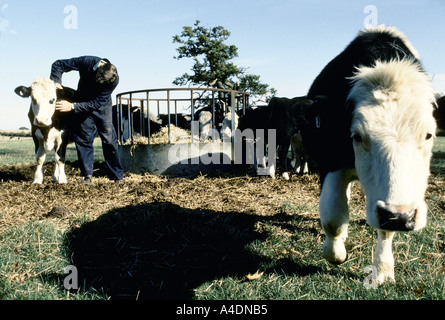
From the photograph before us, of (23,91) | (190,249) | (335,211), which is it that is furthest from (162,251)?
(23,91)

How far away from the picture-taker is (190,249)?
301cm

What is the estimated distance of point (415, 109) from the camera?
189 centimetres

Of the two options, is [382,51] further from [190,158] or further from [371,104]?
[190,158]

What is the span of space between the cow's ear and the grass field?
166 cm

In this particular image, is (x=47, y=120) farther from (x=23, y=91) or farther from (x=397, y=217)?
(x=397, y=217)

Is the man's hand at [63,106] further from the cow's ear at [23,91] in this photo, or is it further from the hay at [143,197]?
the hay at [143,197]

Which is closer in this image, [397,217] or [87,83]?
[397,217]

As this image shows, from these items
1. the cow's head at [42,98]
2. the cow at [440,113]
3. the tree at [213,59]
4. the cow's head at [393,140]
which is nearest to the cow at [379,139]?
the cow's head at [393,140]

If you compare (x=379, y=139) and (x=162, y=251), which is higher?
(x=379, y=139)

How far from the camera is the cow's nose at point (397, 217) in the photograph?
1723mm

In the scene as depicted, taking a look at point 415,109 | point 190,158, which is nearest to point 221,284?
point 415,109

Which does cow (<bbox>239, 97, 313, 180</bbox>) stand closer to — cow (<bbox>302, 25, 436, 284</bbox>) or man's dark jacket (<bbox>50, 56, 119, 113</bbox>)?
man's dark jacket (<bbox>50, 56, 119, 113</bbox>)

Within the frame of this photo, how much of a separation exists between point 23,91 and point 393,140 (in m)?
5.49
